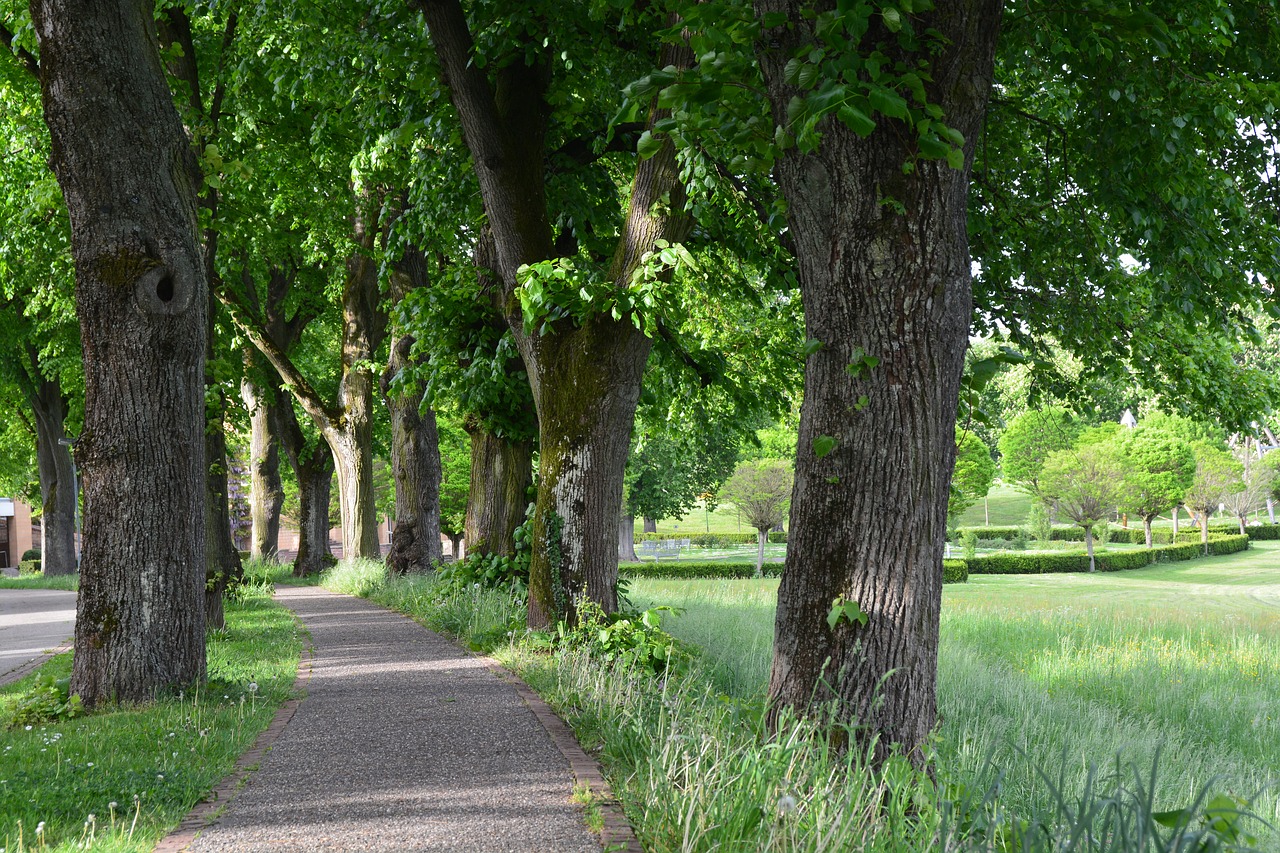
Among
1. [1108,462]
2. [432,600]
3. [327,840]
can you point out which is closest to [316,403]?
[432,600]

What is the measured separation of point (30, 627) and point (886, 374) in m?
15.6

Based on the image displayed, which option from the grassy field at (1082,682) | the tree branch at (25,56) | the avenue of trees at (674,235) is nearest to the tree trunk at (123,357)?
the avenue of trees at (674,235)

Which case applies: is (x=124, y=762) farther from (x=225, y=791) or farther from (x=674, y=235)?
(x=674, y=235)

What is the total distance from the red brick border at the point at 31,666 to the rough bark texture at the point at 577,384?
529 cm

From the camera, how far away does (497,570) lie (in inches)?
504

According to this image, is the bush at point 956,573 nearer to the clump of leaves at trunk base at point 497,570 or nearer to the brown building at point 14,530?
the clump of leaves at trunk base at point 497,570

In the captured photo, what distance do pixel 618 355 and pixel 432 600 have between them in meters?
5.86

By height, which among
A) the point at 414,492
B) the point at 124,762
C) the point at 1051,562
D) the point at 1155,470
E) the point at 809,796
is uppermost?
the point at 1155,470

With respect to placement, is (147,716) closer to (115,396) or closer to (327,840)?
(115,396)

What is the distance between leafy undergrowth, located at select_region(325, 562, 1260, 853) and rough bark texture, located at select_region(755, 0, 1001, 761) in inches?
16.4

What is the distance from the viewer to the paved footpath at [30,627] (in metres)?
11.4

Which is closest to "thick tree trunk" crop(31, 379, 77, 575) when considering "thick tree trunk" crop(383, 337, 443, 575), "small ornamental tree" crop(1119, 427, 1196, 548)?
"thick tree trunk" crop(383, 337, 443, 575)

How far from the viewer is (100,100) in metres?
7.18

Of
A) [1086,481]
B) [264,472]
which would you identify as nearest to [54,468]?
[264,472]
